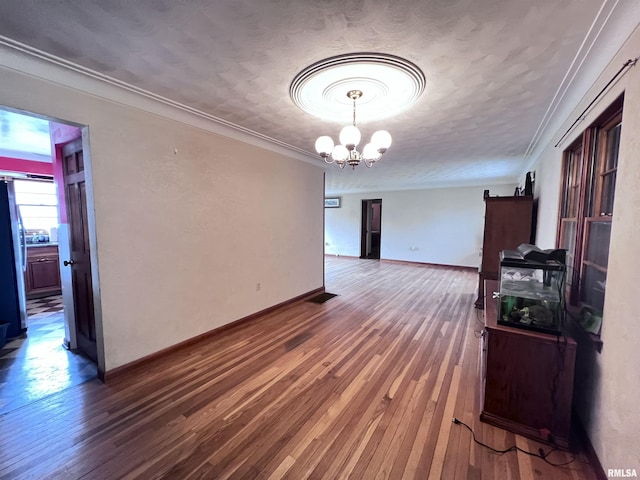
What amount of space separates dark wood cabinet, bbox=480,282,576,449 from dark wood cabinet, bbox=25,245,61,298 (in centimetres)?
661

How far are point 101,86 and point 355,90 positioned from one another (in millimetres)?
2081

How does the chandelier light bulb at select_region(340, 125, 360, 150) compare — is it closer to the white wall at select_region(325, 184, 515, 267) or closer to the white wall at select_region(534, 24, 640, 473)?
the white wall at select_region(534, 24, 640, 473)

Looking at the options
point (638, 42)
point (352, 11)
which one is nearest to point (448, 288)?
point (638, 42)

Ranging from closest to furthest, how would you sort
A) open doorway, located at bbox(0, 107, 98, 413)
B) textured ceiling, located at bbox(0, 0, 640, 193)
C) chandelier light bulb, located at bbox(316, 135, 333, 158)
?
textured ceiling, located at bbox(0, 0, 640, 193) → open doorway, located at bbox(0, 107, 98, 413) → chandelier light bulb, located at bbox(316, 135, 333, 158)

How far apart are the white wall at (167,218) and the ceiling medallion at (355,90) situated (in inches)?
52.4

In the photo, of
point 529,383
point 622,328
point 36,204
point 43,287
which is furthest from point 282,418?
point 36,204

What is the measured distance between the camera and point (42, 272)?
4.55 metres

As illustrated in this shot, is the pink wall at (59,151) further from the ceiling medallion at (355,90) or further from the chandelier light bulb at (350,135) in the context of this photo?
the chandelier light bulb at (350,135)

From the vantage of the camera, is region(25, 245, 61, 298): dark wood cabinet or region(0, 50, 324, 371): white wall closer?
region(0, 50, 324, 371): white wall

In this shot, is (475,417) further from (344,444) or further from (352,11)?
(352,11)

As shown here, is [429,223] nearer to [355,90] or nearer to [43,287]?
[355,90]

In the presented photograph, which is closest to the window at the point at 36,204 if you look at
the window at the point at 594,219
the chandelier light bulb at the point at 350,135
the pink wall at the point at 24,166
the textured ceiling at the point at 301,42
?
the pink wall at the point at 24,166

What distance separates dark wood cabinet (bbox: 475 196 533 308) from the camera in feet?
13.1

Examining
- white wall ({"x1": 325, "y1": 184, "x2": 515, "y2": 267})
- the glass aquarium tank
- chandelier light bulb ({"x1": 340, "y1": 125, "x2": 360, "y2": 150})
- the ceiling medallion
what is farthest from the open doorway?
white wall ({"x1": 325, "y1": 184, "x2": 515, "y2": 267})
